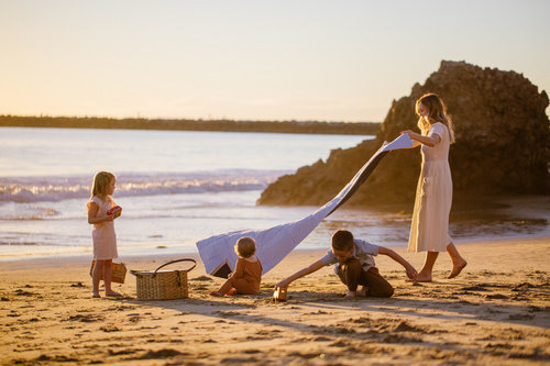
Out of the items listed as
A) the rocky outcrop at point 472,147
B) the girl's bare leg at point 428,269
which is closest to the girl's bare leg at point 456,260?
the girl's bare leg at point 428,269

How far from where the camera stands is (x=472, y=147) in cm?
1941

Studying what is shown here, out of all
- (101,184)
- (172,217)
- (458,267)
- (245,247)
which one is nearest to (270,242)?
(245,247)

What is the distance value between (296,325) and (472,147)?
15071mm

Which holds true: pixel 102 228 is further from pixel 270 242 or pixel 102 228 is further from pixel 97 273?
pixel 270 242

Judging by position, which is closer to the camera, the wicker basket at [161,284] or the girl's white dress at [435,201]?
the wicker basket at [161,284]

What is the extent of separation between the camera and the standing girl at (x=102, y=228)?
7422mm

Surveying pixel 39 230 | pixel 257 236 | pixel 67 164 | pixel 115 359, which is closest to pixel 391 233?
pixel 257 236

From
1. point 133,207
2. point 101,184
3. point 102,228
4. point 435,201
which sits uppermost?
point 101,184

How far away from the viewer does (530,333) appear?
4895mm

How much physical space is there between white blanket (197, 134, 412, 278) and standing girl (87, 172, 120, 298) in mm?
1053

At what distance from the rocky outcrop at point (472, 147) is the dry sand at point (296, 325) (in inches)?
447

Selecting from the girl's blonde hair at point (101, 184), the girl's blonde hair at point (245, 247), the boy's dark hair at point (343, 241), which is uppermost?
the girl's blonde hair at point (101, 184)

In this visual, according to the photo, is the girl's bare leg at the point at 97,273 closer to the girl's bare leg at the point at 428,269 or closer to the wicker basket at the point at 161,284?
the wicker basket at the point at 161,284

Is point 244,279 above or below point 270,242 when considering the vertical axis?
below
